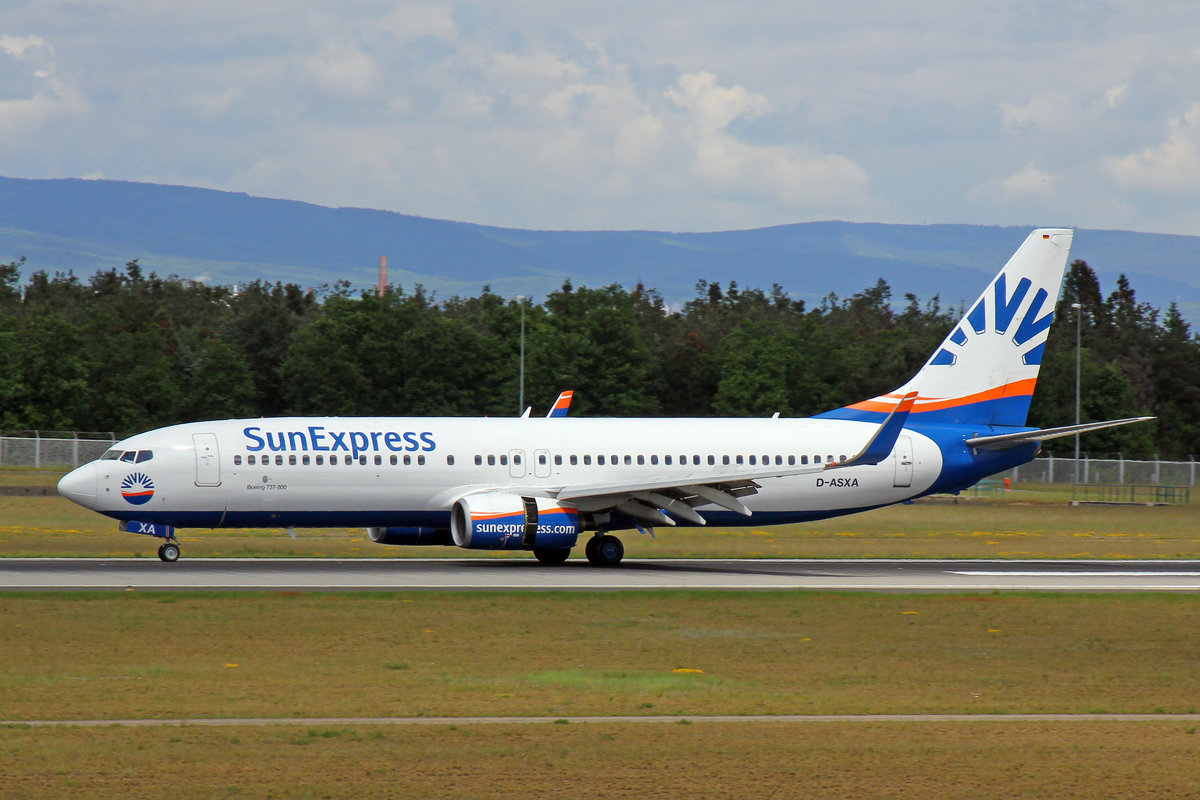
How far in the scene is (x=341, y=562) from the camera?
35.2 m

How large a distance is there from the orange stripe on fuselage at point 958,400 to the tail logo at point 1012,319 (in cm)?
75

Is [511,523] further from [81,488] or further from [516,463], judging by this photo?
[81,488]

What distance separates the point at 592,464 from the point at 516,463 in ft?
6.45

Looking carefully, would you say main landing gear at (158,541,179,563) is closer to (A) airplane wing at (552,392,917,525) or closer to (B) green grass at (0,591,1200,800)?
(B) green grass at (0,591,1200,800)

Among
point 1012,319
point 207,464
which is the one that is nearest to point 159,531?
point 207,464

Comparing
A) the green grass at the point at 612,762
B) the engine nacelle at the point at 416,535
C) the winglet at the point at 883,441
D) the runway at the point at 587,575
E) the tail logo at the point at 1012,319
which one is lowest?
the runway at the point at 587,575

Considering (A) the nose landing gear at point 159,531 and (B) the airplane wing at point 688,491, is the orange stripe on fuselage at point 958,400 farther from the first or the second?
(A) the nose landing gear at point 159,531

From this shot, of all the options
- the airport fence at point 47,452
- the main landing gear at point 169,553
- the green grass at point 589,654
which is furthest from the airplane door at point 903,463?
the airport fence at point 47,452

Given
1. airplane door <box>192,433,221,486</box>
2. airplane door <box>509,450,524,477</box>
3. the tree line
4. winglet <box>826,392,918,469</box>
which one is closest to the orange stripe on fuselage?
winglet <box>826,392,918,469</box>

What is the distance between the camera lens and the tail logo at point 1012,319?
40.0 m

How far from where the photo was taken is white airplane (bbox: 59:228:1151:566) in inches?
1329

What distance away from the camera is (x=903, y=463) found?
37750 millimetres

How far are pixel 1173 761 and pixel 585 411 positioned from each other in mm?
77905

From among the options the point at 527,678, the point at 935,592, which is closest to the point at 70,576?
the point at 527,678
